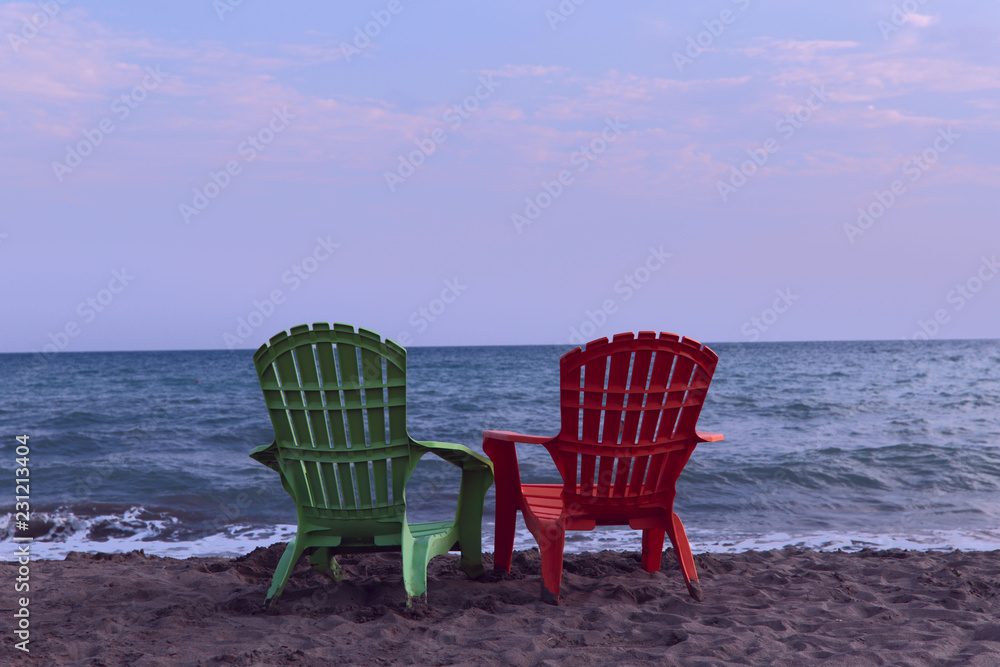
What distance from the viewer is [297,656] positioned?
2.53 m

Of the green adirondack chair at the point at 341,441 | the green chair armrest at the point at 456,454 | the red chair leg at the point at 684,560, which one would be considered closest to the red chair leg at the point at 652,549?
the red chair leg at the point at 684,560

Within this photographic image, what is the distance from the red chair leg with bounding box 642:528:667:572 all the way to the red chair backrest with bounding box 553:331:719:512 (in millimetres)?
541

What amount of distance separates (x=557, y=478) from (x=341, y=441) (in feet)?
16.0

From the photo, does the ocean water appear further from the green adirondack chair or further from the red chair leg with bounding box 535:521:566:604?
the green adirondack chair

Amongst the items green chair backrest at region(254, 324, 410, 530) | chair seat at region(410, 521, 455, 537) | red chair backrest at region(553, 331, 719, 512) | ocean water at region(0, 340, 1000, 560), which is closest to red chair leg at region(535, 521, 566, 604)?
red chair backrest at region(553, 331, 719, 512)

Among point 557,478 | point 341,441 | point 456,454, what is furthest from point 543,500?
point 557,478

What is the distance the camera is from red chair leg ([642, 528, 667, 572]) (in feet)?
12.3

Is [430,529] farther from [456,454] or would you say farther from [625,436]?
[625,436]

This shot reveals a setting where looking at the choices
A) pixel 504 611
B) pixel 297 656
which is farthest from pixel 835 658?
pixel 297 656

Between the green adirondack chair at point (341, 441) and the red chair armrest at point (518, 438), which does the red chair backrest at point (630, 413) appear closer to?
the red chair armrest at point (518, 438)

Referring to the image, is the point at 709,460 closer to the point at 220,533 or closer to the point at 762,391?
the point at 220,533

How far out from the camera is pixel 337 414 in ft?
10.3

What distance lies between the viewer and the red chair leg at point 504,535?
→ 12.0 feet

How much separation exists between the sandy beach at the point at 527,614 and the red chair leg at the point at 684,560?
78 mm
